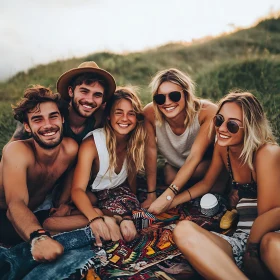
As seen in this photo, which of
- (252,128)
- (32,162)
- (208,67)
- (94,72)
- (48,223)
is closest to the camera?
(252,128)

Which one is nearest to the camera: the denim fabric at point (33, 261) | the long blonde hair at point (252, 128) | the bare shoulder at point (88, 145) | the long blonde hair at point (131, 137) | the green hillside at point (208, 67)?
the denim fabric at point (33, 261)

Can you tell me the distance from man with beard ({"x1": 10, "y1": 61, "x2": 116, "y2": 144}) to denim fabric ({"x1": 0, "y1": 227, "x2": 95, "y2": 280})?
1497 millimetres

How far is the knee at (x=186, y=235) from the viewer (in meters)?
3.09

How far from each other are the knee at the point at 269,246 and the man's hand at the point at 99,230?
4.93 feet

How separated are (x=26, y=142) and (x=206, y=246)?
2.28 m

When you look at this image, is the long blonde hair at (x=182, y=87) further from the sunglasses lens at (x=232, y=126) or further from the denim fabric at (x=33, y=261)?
the denim fabric at (x=33, y=261)

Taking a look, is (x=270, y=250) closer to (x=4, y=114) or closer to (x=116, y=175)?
(x=116, y=175)

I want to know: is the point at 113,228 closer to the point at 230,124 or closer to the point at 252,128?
the point at 230,124

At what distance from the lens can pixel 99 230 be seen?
379 cm

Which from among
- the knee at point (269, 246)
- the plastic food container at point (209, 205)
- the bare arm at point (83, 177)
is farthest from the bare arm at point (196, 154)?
the knee at point (269, 246)

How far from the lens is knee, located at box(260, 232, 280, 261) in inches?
115

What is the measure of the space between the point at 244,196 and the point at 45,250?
79.2 inches

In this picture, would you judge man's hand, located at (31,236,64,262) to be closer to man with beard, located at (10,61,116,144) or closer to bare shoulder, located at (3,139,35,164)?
bare shoulder, located at (3,139,35,164)

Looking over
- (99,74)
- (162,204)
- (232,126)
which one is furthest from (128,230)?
(99,74)
